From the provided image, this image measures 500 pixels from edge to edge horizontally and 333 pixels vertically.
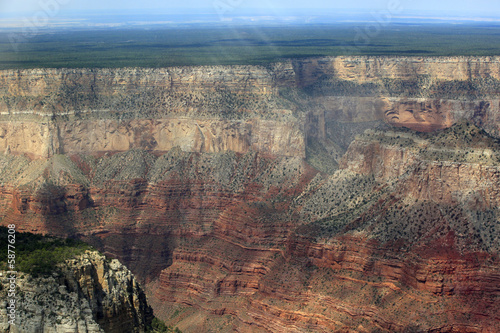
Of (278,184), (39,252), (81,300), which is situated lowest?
(81,300)

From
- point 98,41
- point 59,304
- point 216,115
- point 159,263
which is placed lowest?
point 159,263

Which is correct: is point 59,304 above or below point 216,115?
below

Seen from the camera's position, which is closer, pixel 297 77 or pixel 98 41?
pixel 297 77

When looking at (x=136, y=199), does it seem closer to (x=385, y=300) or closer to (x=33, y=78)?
(x=33, y=78)

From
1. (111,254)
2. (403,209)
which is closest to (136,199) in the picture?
(111,254)

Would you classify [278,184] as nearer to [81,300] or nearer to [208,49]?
[81,300]

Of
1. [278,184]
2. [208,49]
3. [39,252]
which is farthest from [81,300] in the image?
[208,49]
